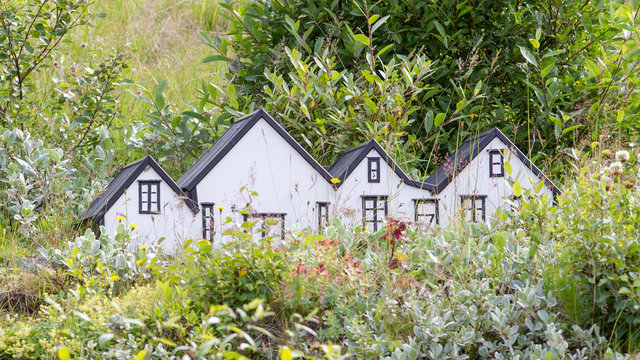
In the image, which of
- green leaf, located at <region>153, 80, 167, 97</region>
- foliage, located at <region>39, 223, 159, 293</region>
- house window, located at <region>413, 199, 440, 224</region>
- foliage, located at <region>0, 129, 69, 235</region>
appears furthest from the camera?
green leaf, located at <region>153, 80, 167, 97</region>

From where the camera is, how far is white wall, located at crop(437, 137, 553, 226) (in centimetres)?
386

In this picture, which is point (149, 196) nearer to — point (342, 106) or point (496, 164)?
point (342, 106)

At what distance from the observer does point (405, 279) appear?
3014 mm

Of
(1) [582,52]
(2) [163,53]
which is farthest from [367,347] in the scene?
(2) [163,53]

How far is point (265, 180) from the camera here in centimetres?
366

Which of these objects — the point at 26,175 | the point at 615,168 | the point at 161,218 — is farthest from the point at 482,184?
the point at 26,175

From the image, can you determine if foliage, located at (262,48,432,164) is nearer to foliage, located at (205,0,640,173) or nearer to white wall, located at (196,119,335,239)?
foliage, located at (205,0,640,173)

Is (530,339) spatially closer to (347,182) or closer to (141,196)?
(347,182)

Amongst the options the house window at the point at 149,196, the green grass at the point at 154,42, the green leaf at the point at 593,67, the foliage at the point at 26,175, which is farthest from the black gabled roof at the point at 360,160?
the green grass at the point at 154,42

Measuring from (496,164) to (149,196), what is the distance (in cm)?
204

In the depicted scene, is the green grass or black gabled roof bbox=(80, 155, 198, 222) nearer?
black gabled roof bbox=(80, 155, 198, 222)

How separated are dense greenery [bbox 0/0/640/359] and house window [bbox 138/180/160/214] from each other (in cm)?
23

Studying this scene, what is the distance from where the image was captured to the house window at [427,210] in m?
3.83

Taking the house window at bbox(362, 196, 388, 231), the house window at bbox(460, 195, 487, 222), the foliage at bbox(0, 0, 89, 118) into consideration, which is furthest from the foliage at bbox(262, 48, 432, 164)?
the foliage at bbox(0, 0, 89, 118)
